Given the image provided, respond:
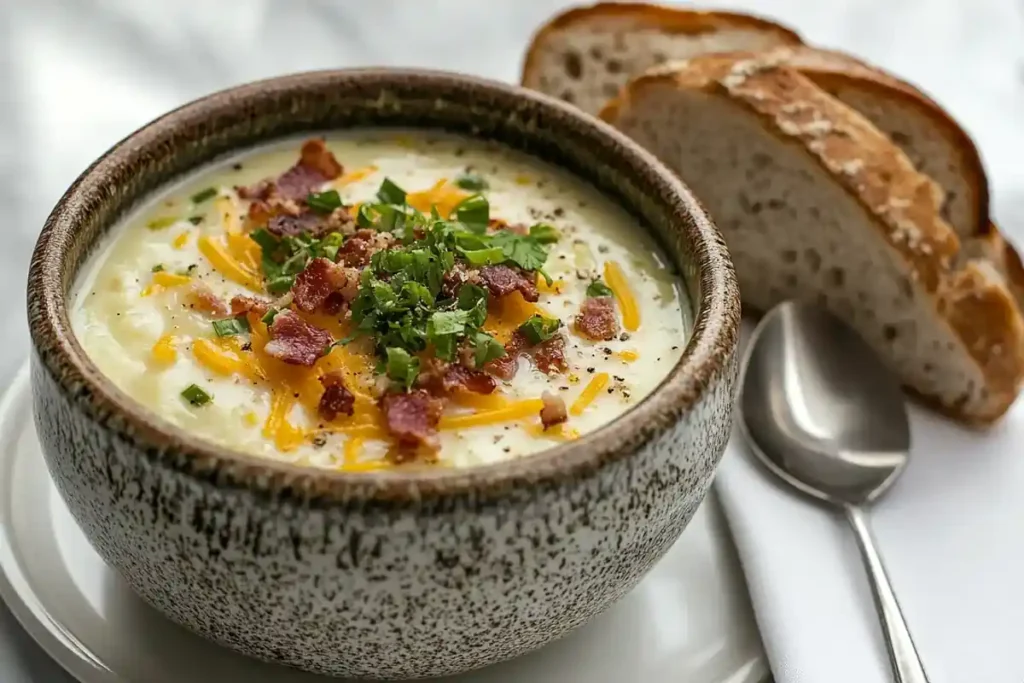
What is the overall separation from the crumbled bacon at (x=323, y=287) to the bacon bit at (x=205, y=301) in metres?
0.12

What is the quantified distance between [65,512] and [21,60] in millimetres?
1680

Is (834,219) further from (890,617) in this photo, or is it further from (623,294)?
(890,617)

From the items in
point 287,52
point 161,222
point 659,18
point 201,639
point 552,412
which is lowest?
point 201,639

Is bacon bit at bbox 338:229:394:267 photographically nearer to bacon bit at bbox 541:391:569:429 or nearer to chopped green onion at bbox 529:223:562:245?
chopped green onion at bbox 529:223:562:245

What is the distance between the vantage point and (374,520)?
135cm

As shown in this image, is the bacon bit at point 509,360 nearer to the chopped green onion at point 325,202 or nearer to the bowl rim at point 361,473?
the bowl rim at point 361,473

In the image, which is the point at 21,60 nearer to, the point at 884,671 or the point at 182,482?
the point at 182,482

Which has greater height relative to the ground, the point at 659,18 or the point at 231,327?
the point at 659,18

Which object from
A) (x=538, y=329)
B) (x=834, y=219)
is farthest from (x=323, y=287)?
(x=834, y=219)

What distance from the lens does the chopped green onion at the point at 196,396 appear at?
1.62 meters

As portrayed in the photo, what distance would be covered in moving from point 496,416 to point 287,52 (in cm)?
205

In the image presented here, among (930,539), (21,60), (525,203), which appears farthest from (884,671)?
(21,60)

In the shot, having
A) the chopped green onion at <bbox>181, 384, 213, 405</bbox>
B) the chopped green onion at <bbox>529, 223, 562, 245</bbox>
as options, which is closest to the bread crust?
the chopped green onion at <bbox>529, 223, 562, 245</bbox>

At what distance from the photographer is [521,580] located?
144cm
